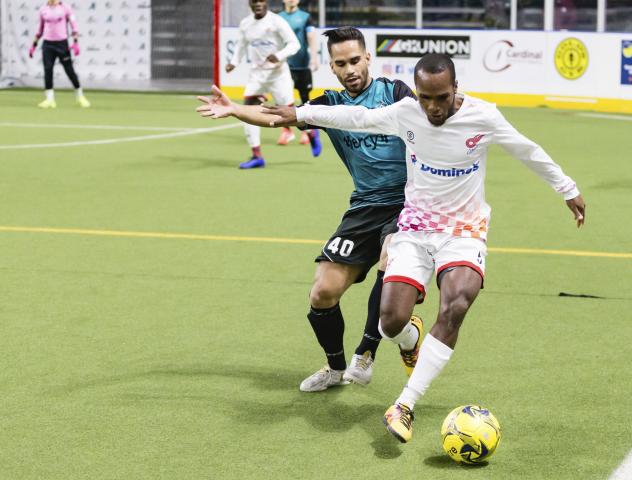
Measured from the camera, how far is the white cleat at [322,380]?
649 cm

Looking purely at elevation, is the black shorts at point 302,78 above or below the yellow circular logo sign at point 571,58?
below

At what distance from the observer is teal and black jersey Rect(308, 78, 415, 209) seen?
256 inches

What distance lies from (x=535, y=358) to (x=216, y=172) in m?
8.72

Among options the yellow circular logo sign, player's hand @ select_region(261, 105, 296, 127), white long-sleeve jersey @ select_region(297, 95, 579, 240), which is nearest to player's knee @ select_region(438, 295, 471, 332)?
white long-sleeve jersey @ select_region(297, 95, 579, 240)

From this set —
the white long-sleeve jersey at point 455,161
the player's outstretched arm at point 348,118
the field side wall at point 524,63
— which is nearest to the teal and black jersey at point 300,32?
the field side wall at point 524,63

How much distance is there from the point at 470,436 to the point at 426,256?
1.04 metres

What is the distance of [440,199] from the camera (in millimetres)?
5922

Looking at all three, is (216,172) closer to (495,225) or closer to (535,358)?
(495,225)

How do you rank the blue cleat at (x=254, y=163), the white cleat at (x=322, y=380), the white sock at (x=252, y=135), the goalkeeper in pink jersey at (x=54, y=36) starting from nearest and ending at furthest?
the white cleat at (x=322, y=380)
the white sock at (x=252, y=135)
the blue cleat at (x=254, y=163)
the goalkeeper in pink jersey at (x=54, y=36)

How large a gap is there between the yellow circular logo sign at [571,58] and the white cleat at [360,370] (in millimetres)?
17723

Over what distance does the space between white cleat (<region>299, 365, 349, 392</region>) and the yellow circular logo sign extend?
1773cm

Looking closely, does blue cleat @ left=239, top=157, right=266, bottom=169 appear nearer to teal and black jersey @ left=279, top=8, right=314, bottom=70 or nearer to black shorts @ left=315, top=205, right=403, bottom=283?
teal and black jersey @ left=279, top=8, right=314, bottom=70

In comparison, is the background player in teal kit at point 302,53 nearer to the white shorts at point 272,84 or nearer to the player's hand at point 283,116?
the white shorts at point 272,84

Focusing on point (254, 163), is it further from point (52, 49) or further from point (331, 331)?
point (52, 49)
